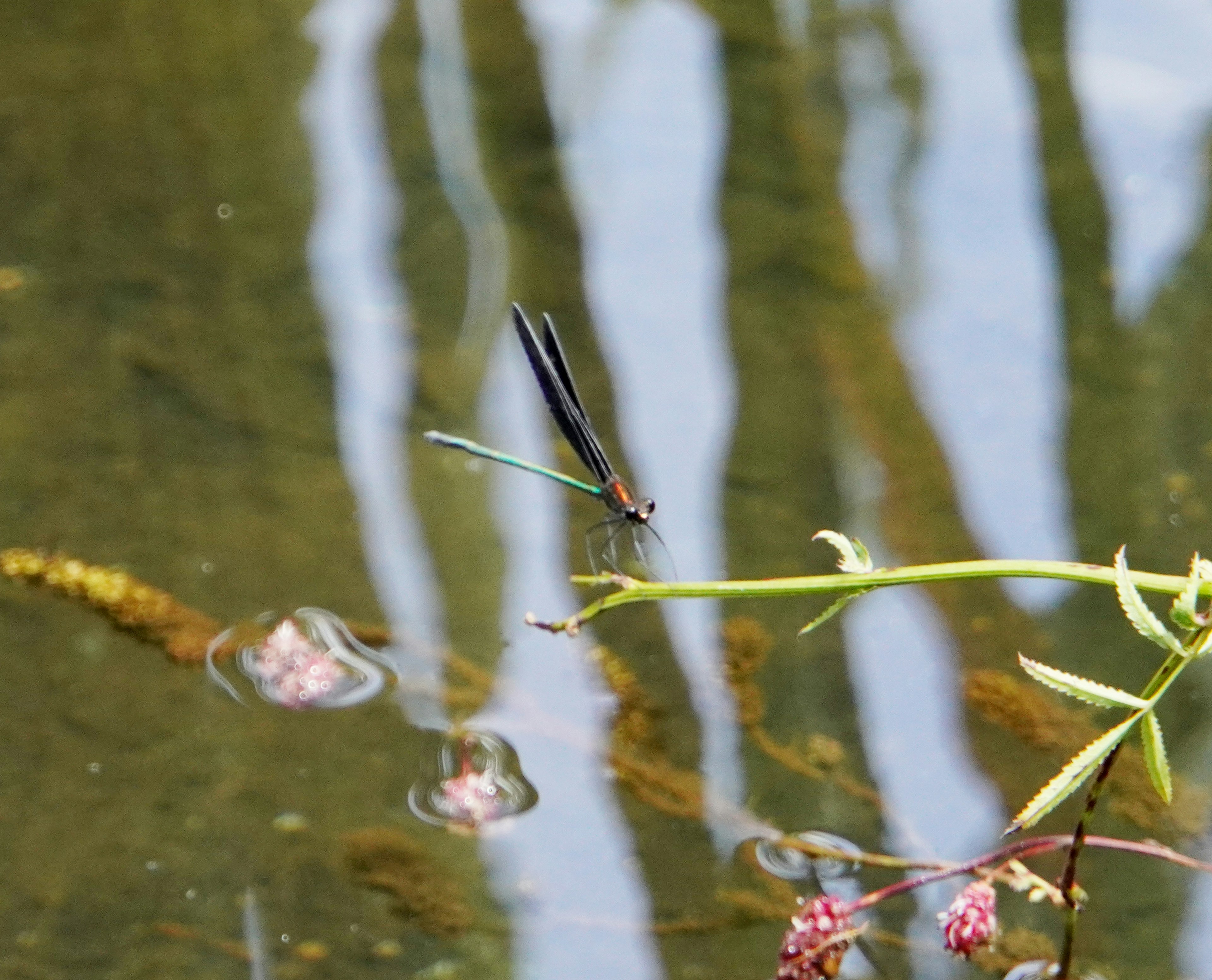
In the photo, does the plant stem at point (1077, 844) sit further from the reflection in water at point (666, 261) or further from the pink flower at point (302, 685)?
the pink flower at point (302, 685)

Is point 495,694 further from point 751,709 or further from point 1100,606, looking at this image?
point 1100,606

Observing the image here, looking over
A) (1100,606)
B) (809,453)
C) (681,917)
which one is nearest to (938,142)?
(809,453)

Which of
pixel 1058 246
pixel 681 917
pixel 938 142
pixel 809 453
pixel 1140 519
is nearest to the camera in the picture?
pixel 681 917

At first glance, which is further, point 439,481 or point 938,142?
point 938,142

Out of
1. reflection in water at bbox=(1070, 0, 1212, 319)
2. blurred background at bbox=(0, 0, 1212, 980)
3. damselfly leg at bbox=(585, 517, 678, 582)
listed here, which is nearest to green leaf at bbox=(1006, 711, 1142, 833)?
blurred background at bbox=(0, 0, 1212, 980)

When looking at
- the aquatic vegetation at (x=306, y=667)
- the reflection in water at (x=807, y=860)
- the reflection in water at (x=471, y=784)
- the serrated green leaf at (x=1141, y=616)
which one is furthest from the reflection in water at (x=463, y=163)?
the serrated green leaf at (x=1141, y=616)

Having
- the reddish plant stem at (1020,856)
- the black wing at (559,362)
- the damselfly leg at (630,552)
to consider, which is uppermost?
the reddish plant stem at (1020,856)

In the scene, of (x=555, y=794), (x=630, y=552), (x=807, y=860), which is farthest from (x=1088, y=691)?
(x=630, y=552)
